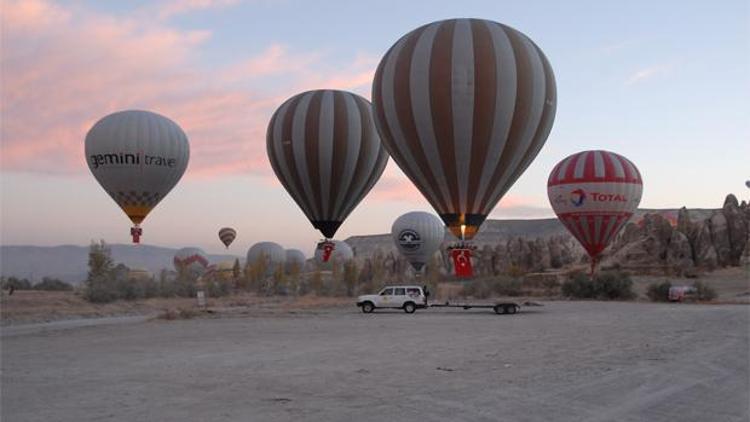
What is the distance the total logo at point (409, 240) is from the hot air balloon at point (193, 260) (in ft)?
209

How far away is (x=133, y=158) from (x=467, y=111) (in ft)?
64.1

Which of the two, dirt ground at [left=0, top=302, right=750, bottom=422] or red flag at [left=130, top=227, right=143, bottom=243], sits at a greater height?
red flag at [left=130, top=227, right=143, bottom=243]

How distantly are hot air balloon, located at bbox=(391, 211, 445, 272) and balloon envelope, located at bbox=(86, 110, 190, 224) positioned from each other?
28175 mm

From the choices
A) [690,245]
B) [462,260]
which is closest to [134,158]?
[462,260]

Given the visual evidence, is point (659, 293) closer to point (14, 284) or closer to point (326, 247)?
point (326, 247)

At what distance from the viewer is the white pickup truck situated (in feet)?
131

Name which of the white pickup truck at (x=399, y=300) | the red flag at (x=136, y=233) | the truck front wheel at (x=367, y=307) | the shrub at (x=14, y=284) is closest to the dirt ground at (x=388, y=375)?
the red flag at (x=136, y=233)

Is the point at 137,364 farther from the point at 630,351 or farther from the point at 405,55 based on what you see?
the point at 405,55

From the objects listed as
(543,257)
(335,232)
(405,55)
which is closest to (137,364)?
(405,55)

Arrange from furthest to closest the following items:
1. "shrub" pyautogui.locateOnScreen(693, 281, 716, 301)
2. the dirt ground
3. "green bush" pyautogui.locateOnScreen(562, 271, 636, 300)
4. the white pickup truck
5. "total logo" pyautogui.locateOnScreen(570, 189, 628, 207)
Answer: "green bush" pyautogui.locateOnScreen(562, 271, 636, 300) < "shrub" pyautogui.locateOnScreen(693, 281, 716, 301) < "total logo" pyautogui.locateOnScreen(570, 189, 628, 207) < the white pickup truck < the dirt ground

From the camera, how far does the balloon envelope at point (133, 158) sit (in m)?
36.5

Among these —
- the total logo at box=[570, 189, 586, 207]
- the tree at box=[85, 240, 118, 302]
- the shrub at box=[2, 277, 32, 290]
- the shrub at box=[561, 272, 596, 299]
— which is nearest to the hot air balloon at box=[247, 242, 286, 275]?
the shrub at box=[2, 277, 32, 290]

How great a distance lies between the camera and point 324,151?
33.6 meters

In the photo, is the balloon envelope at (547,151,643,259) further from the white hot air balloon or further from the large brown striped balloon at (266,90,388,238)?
the white hot air balloon
